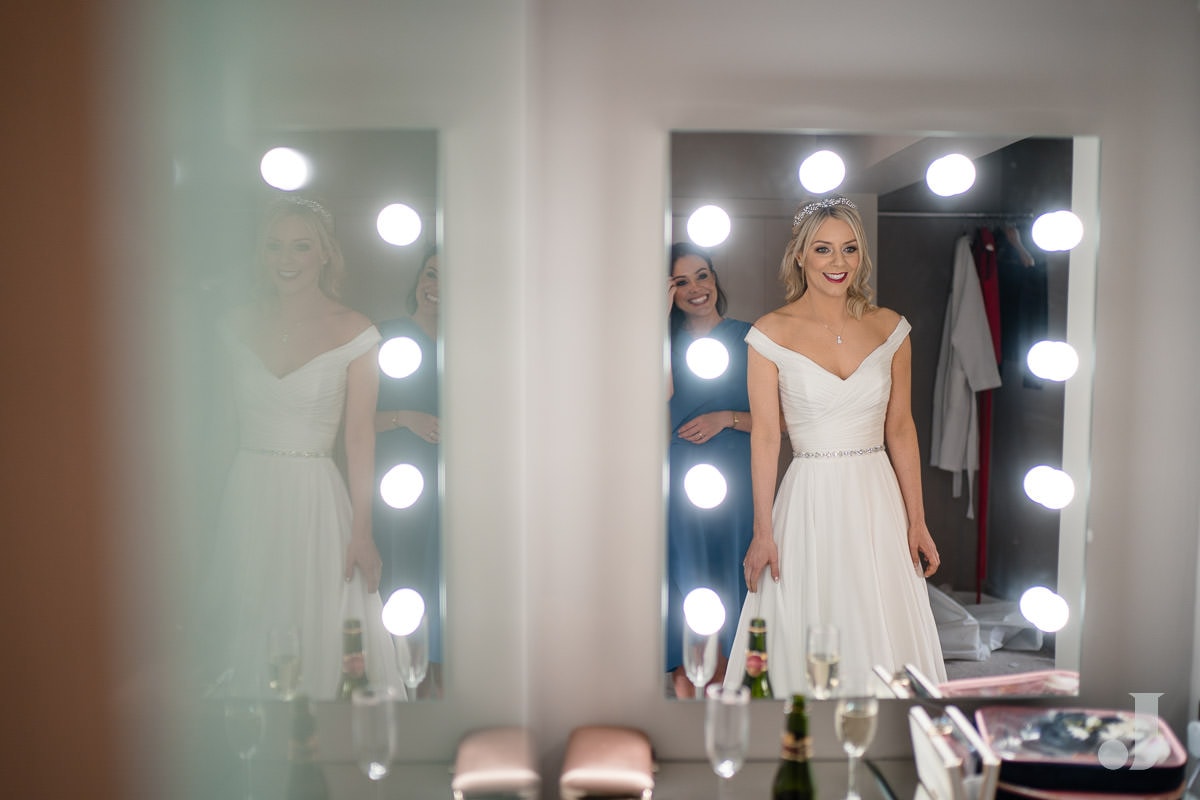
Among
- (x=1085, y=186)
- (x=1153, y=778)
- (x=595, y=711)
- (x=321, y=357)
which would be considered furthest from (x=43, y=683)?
(x=1085, y=186)

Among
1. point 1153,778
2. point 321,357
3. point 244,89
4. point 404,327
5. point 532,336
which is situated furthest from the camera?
point 532,336

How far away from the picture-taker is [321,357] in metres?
0.90

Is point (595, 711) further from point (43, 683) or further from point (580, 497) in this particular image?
point (43, 683)

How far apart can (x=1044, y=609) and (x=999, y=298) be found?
2.06ft

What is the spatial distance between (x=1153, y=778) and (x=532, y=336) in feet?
4.39

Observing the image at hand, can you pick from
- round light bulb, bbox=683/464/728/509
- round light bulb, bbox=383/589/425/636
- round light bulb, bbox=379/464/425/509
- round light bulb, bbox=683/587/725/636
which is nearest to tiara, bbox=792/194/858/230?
round light bulb, bbox=683/464/728/509

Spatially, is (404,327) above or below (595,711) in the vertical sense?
above

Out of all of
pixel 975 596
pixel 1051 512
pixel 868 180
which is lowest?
pixel 975 596

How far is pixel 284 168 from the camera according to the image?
0.71 meters

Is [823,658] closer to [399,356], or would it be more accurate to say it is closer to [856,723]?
[856,723]

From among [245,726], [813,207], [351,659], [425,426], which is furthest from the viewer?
[813,207]

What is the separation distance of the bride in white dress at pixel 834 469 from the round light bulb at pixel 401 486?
653mm

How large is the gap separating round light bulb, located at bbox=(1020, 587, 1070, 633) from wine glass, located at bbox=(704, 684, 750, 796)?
664 mm

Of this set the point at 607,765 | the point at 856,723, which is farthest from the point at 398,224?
the point at 856,723
